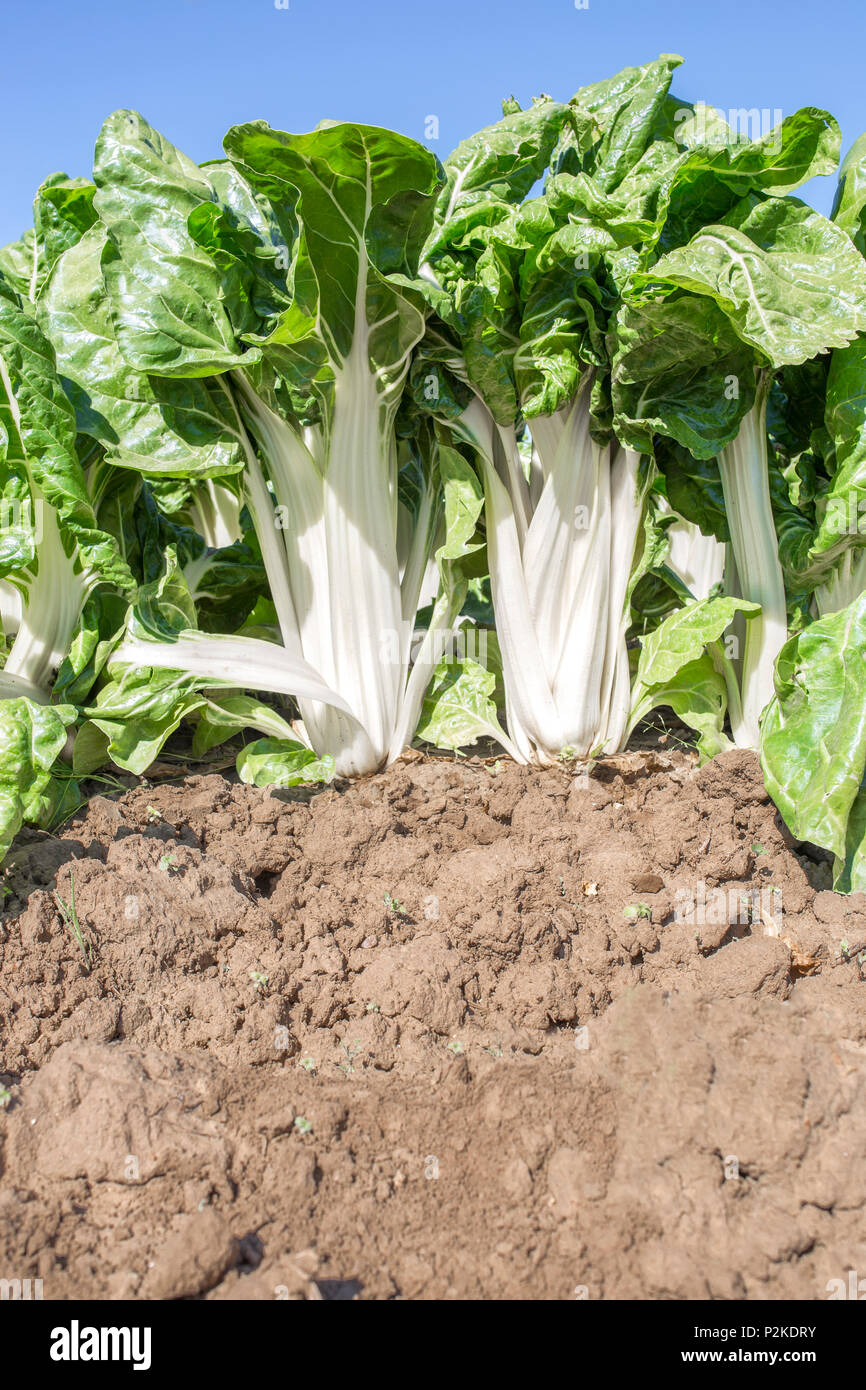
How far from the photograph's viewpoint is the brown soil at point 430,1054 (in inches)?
75.1

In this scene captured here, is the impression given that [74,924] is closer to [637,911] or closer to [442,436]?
[637,911]

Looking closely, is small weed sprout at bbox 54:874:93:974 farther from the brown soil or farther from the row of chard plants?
the row of chard plants

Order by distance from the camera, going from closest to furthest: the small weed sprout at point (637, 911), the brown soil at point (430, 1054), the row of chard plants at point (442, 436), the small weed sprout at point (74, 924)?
1. the brown soil at point (430, 1054)
2. the small weed sprout at point (74, 924)
3. the small weed sprout at point (637, 911)
4. the row of chard plants at point (442, 436)

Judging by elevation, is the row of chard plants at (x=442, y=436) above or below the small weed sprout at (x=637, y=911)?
above

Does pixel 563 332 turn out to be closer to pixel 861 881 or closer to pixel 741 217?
pixel 741 217

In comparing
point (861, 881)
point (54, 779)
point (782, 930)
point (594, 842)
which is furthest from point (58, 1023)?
point (861, 881)

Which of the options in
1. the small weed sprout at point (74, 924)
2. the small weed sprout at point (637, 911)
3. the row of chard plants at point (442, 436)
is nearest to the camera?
the small weed sprout at point (74, 924)

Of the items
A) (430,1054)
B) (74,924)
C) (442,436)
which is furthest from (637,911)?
(442,436)

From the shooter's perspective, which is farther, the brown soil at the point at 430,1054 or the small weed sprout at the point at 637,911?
the small weed sprout at the point at 637,911

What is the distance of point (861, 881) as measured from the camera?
9.91 ft

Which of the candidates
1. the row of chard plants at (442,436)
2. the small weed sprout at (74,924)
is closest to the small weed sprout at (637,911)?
the row of chard plants at (442,436)

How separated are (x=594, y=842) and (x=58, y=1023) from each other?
1825mm

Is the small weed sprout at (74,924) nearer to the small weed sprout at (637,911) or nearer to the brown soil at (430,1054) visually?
the brown soil at (430,1054)

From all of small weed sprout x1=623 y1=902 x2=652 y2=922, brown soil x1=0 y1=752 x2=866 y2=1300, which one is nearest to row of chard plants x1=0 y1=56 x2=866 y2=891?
brown soil x1=0 y1=752 x2=866 y2=1300
